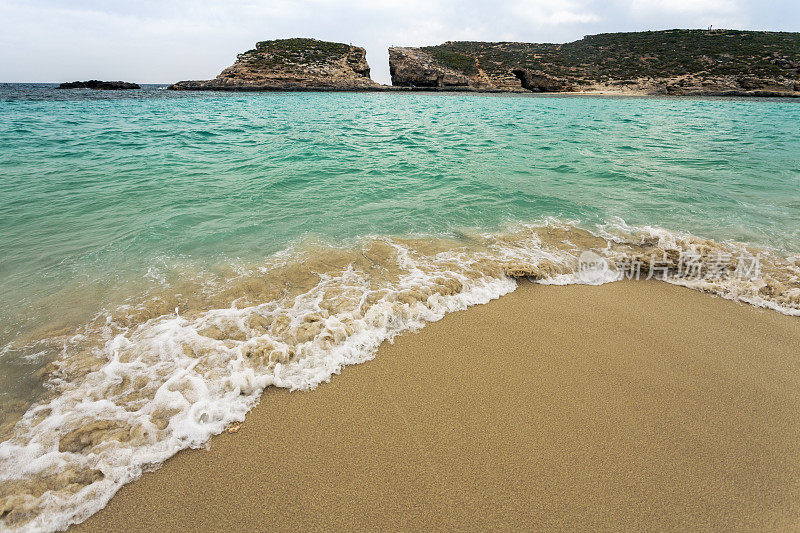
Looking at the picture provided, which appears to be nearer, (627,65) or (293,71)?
(627,65)

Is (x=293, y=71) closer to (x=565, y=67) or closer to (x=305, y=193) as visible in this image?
(x=565, y=67)

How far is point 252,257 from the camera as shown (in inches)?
171

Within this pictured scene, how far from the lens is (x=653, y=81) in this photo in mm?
49656

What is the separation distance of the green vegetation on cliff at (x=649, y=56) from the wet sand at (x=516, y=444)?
221ft

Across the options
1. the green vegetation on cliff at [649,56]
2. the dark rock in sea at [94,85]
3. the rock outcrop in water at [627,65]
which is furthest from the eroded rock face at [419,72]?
the dark rock in sea at [94,85]

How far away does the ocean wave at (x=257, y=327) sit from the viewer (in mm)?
1976

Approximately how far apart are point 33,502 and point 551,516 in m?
2.72

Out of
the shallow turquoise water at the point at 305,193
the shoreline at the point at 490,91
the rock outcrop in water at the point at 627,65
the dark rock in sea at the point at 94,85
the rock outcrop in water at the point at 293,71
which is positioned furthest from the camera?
the dark rock in sea at the point at 94,85

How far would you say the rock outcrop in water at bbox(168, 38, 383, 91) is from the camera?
56.7 m

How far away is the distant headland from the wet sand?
61258 mm

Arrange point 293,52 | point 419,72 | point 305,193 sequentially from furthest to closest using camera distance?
point 293,52 → point 419,72 → point 305,193

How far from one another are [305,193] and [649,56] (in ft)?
246

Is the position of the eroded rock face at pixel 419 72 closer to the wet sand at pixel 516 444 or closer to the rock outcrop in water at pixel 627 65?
the rock outcrop in water at pixel 627 65

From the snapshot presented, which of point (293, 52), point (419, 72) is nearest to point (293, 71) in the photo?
point (293, 52)
